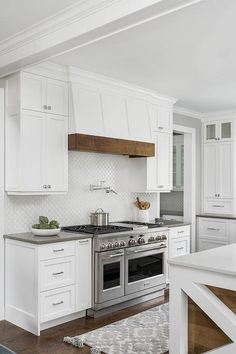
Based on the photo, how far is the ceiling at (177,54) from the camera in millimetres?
2997

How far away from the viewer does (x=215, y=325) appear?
2.73 m

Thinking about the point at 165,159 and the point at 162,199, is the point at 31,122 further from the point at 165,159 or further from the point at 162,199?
the point at 162,199

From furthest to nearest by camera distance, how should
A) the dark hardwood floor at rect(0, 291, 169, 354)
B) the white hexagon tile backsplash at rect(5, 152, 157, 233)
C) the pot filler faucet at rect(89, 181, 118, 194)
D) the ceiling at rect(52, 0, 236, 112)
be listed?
the pot filler faucet at rect(89, 181, 118, 194) < the white hexagon tile backsplash at rect(5, 152, 157, 233) < the dark hardwood floor at rect(0, 291, 169, 354) < the ceiling at rect(52, 0, 236, 112)

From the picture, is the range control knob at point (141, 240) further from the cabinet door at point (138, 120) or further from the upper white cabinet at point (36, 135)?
the cabinet door at point (138, 120)

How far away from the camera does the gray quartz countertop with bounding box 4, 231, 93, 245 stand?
3719mm

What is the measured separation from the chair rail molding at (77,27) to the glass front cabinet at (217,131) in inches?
158

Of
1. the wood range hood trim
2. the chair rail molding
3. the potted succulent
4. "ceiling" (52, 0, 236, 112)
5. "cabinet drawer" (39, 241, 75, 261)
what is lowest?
"cabinet drawer" (39, 241, 75, 261)

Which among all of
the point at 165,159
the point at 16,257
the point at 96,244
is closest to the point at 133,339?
the point at 96,244

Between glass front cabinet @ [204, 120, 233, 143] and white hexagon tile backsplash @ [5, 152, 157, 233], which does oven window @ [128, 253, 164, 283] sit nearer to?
white hexagon tile backsplash @ [5, 152, 157, 233]

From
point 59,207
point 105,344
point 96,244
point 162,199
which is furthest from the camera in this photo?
point 162,199

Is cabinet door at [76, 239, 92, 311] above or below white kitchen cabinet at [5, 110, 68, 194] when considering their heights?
below

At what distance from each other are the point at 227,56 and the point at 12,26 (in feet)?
6.81

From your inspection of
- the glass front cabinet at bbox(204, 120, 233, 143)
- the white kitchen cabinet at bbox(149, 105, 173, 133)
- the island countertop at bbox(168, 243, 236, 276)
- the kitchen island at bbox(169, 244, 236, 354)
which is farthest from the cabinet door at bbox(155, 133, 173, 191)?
the kitchen island at bbox(169, 244, 236, 354)

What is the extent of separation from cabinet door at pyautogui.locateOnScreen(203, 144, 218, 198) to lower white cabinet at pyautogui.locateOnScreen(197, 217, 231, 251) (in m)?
0.50
